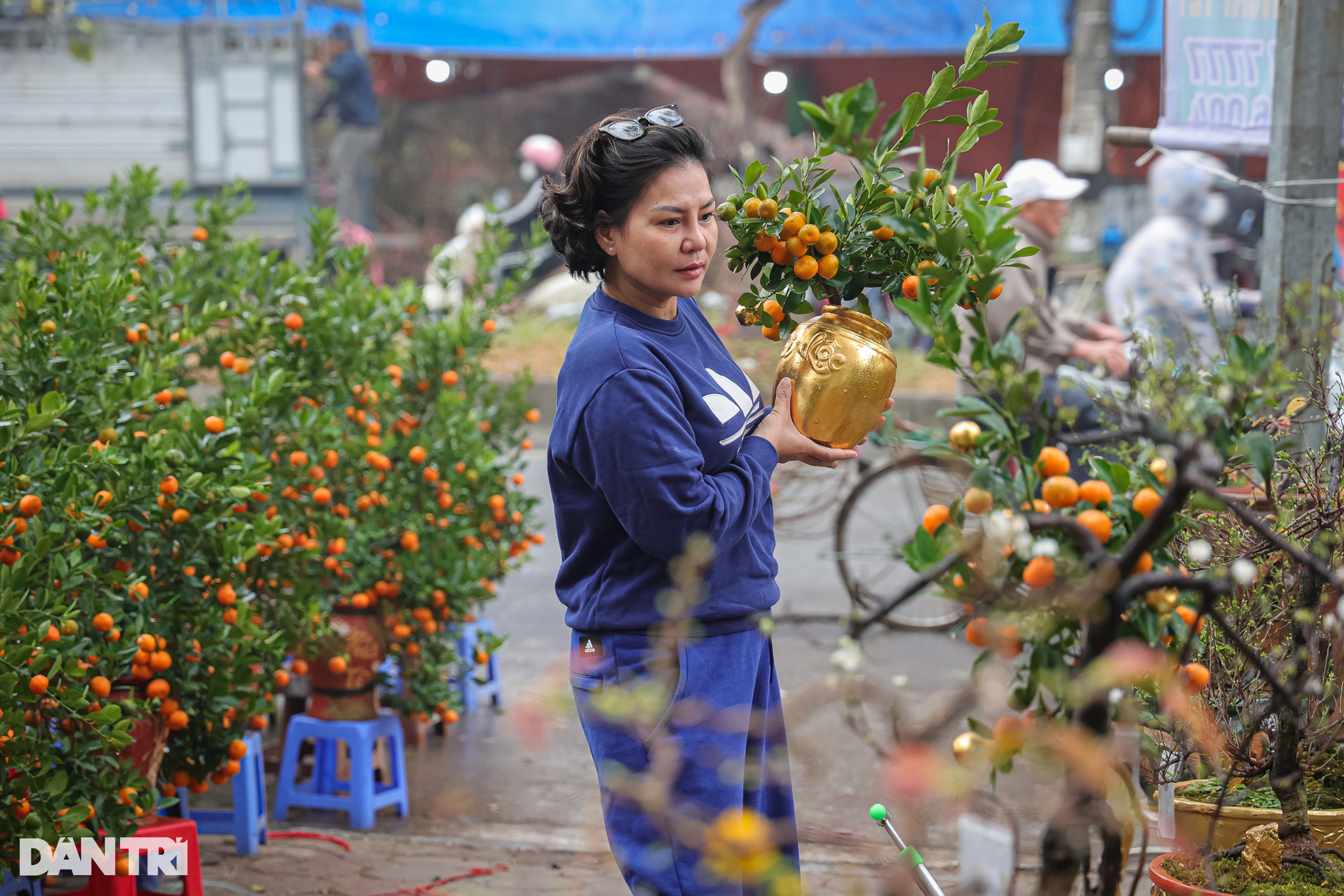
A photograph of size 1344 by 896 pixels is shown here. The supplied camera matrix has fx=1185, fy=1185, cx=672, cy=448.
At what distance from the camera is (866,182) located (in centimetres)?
191

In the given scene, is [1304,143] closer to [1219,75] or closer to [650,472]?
[1219,75]

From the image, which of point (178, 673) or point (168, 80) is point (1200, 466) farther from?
point (168, 80)

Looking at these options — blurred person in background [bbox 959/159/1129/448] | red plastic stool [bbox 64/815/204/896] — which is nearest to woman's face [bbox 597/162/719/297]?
red plastic stool [bbox 64/815/204/896]

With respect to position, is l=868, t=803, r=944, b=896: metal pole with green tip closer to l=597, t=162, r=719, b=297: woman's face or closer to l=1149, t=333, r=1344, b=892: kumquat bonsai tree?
l=1149, t=333, r=1344, b=892: kumquat bonsai tree

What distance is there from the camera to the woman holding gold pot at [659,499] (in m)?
1.84

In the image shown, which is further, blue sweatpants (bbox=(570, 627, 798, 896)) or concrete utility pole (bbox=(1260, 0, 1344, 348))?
concrete utility pole (bbox=(1260, 0, 1344, 348))

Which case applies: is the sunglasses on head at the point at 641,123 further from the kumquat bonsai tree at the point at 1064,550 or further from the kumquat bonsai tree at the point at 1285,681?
the kumquat bonsai tree at the point at 1285,681

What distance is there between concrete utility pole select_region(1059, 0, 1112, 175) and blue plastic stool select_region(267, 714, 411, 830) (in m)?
9.96

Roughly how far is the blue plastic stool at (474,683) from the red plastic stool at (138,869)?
152 centimetres

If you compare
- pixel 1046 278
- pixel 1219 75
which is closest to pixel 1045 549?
pixel 1219 75

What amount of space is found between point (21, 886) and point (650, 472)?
5.58 ft

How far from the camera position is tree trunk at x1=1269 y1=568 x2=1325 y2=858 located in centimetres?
172

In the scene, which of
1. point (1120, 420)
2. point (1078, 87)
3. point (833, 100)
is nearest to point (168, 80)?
point (1078, 87)

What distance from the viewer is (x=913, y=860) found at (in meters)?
1.30
